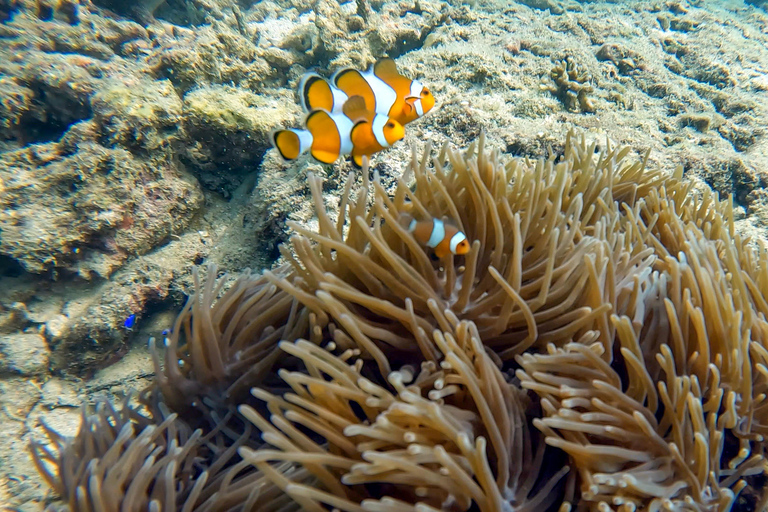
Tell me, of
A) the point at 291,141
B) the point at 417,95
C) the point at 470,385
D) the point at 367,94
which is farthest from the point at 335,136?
the point at 470,385

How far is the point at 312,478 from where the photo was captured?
120 centimetres

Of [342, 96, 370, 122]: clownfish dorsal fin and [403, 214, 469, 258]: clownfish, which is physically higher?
[342, 96, 370, 122]: clownfish dorsal fin

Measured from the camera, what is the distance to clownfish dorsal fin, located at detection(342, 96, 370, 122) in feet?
6.90

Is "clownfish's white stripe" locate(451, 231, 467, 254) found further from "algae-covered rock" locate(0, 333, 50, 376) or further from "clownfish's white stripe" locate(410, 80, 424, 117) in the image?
"algae-covered rock" locate(0, 333, 50, 376)

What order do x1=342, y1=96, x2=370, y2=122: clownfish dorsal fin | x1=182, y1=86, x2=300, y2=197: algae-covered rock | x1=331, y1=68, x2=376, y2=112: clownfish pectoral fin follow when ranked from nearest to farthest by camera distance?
x1=342, y1=96, x2=370, y2=122: clownfish dorsal fin < x1=331, y1=68, x2=376, y2=112: clownfish pectoral fin < x1=182, y1=86, x2=300, y2=197: algae-covered rock

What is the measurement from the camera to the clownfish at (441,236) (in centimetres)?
136

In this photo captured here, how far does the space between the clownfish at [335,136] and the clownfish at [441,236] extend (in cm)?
66

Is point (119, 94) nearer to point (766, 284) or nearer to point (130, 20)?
point (130, 20)

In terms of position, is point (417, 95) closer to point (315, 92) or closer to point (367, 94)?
point (367, 94)

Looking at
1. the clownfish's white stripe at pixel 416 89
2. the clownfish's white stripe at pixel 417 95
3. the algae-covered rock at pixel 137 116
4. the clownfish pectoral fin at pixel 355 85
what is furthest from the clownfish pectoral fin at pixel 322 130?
the algae-covered rock at pixel 137 116

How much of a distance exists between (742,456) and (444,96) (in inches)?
116

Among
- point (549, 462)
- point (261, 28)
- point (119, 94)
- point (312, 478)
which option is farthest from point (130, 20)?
point (549, 462)

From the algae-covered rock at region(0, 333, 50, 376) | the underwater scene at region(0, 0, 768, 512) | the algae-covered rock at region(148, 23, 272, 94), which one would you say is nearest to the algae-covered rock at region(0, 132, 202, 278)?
the underwater scene at region(0, 0, 768, 512)

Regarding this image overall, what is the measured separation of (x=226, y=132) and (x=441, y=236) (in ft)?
8.34
